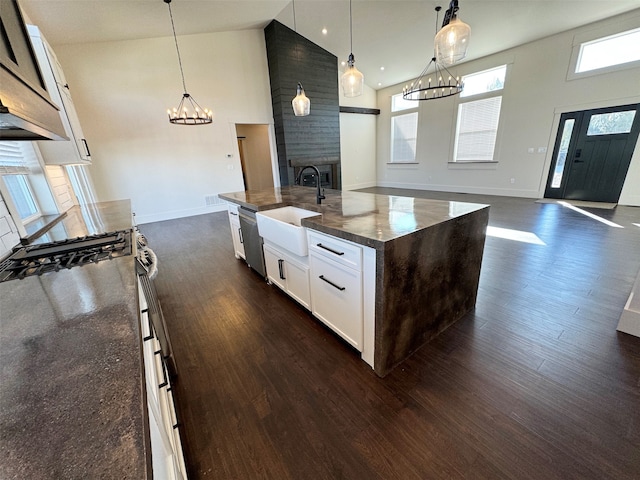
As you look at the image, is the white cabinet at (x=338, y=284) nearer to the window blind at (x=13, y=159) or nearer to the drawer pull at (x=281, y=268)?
the drawer pull at (x=281, y=268)

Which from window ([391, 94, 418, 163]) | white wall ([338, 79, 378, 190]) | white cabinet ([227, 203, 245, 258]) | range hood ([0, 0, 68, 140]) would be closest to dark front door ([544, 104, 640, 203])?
window ([391, 94, 418, 163])

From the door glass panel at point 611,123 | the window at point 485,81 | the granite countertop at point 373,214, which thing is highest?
the window at point 485,81

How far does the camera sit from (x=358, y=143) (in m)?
8.95

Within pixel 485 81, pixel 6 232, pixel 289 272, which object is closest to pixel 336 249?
pixel 289 272

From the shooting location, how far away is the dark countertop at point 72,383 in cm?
35

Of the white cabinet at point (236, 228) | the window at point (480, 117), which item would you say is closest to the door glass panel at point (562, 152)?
the window at point (480, 117)

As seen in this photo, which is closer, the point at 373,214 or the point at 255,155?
the point at 373,214

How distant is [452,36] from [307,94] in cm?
533

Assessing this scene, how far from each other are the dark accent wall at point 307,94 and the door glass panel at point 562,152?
5.12 metres

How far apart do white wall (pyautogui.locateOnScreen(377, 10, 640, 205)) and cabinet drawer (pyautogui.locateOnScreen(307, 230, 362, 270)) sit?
6766 millimetres

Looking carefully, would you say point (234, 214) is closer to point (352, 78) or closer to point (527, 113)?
point (352, 78)

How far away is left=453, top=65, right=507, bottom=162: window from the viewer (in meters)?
6.32

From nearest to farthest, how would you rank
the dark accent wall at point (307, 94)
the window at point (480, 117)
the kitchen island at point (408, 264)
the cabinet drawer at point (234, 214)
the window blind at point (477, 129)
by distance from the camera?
the kitchen island at point (408, 264) < the cabinet drawer at point (234, 214) < the dark accent wall at point (307, 94) < the window at point (480, 117) < the window blind at point (477, 129)

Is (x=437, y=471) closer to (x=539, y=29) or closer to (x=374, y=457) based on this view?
(x=374, y=457)
